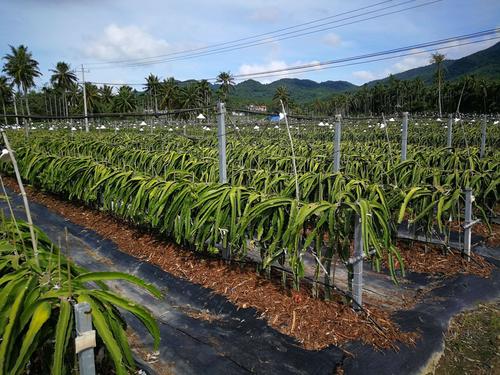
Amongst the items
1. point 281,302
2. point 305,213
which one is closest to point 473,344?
point 281,302

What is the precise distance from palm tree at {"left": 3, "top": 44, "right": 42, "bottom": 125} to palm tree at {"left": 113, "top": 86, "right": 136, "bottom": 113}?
38.3ft

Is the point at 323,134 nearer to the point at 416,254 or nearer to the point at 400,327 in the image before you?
the point at 416,254

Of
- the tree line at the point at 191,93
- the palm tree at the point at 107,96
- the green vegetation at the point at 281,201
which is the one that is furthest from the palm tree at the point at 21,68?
the green vegetation at the point at 281,201

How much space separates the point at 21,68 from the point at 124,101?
45.4 feet

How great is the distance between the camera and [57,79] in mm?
51031

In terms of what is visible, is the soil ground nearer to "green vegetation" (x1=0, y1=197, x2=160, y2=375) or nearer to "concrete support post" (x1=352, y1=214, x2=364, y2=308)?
"concrete support post" (x1=352, y1=214, x2=364, y2=308)

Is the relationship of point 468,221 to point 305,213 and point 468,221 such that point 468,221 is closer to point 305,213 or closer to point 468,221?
point 468,221

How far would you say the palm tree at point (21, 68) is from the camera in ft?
153

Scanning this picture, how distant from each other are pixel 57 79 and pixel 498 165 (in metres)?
56.9

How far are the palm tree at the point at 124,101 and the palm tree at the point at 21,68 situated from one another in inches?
460

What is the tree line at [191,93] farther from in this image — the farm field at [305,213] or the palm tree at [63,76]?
the farm field at [305,213]

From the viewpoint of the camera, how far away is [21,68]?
4666 centimetres

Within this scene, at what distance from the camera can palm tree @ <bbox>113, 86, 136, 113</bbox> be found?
185 feet

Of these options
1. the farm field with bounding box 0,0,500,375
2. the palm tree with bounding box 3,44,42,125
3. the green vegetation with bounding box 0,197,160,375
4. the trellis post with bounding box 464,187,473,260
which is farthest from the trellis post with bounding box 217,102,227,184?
the palm tree with bounding box 3,44,42,125
